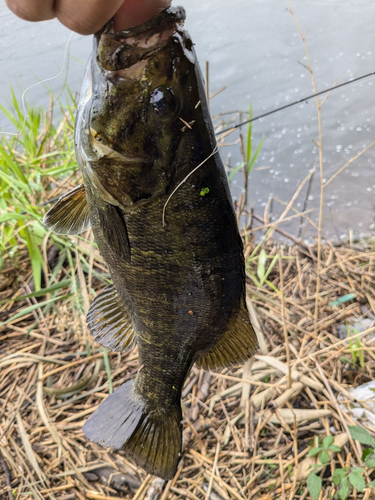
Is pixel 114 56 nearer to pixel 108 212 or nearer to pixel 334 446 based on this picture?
pixel 108 212

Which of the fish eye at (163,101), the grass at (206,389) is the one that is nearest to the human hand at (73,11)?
the fish eye at (163,101)

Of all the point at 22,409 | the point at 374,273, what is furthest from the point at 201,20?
the point at 22,409

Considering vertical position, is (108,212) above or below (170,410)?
above

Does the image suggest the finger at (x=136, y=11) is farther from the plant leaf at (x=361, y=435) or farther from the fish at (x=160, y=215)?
the plant leaf at (x=361, y=435)

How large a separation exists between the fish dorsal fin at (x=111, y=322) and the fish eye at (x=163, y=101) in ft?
2.68

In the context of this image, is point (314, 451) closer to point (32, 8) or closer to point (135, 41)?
point (135, 41)

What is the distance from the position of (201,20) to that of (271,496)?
6.70 m

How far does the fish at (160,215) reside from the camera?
1098 millimetres

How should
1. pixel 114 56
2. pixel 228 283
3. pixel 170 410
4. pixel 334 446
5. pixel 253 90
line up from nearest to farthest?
pixel 114 56
pixel 228 283
pixel 170 410
pixel 334 446
pixel 253 90

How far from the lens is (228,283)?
1383mm

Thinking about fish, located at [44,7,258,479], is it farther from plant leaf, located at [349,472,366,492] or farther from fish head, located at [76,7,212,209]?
plant leaf, located at [349,472,366,492]

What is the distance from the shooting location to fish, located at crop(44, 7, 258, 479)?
1.10 m

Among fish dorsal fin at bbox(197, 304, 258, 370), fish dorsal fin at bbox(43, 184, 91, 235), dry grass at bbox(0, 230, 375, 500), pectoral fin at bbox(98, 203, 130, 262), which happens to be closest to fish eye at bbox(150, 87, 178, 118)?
pectoral fin at bbox(98, 203, 130, 262)

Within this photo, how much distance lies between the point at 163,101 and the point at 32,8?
1.22 feet
